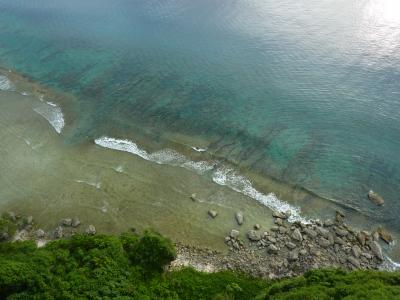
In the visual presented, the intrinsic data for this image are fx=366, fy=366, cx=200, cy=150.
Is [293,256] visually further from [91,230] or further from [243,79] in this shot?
[243,79]

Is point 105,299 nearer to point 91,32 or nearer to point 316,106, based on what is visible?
point 316,106

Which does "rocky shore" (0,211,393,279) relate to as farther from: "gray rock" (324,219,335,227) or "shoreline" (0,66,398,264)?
"shoreline" (0,66,398,264)

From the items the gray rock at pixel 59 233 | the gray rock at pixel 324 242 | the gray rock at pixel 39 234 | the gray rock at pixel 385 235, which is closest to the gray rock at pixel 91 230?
the gray rock at pixel 59 233

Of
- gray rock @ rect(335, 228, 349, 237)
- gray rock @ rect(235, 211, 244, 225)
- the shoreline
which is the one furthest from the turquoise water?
A: gray rock @ rect(235, 211, 244, 225)

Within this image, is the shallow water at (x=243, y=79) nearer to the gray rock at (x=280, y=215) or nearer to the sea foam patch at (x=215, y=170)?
the sea foam patch at (x=215, y=170)

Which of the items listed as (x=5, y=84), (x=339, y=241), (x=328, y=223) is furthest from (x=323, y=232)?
(x=5, y=84)

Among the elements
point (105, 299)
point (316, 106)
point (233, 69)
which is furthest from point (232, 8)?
point (105, 299)

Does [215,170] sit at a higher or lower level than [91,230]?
higher
